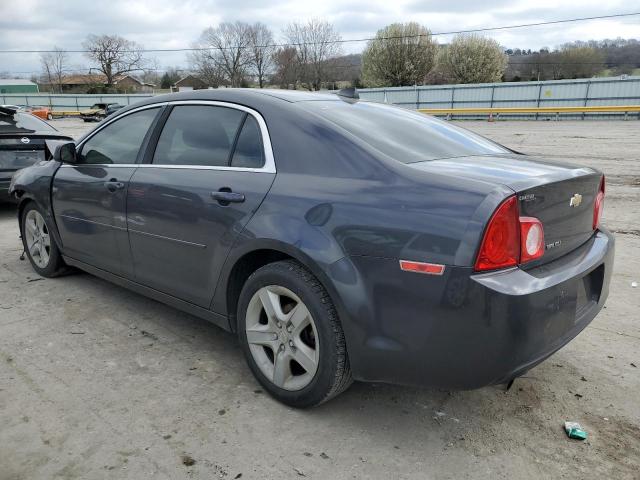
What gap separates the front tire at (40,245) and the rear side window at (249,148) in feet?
7.97

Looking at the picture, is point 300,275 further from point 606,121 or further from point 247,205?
point 606,121

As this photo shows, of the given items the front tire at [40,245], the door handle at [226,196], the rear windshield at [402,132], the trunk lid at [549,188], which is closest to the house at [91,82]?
the front tire at [40,245]

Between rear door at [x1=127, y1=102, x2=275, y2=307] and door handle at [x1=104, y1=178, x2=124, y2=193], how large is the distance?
15 cm

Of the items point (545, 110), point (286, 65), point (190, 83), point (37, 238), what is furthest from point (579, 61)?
point (37, 238)

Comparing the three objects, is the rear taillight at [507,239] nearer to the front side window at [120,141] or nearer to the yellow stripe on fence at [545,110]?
the front side window at [120,141]

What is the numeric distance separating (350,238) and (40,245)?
360cm

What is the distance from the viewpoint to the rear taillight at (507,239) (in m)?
2.02

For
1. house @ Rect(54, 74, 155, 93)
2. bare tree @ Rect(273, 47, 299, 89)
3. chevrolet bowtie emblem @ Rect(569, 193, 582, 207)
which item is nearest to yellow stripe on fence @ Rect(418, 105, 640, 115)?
chevrolet bowtie emblem @ Rect(569, 193, 582, 207)

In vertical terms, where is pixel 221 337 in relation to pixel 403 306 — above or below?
below

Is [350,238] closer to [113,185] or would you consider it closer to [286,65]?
[113,185]

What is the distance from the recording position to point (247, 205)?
8.90ft

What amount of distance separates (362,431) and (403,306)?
0.76 meters

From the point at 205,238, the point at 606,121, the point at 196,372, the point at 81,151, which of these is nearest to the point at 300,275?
the point at 205,238

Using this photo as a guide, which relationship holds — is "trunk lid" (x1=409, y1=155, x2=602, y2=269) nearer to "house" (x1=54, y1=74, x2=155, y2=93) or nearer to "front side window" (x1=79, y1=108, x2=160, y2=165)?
"front side window" (x1=79, y1=108, x2=160, y2=165)
